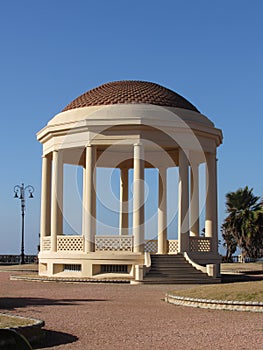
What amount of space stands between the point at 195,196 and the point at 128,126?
6.99 m

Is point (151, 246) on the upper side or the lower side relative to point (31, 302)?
upper

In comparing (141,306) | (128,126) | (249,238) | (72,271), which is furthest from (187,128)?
(249,238)

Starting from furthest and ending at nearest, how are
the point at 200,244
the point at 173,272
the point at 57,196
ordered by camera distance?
the point at 57,196
the point at 200,244
the point at 173,272

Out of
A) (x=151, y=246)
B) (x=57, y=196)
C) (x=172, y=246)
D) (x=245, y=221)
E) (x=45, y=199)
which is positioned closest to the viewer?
(x=57, y=196)

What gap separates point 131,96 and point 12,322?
940 inches

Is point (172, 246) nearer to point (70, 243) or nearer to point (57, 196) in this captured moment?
point (70, 243)

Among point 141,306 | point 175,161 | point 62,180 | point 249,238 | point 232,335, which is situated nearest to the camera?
point 232,335

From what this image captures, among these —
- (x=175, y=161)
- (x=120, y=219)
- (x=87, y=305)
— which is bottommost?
(x=87, y=305)

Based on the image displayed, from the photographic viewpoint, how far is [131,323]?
47.0 ft

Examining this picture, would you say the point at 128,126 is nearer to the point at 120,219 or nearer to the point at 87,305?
the point at 120,219

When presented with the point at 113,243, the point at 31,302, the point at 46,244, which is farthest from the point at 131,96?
the point at 31,302

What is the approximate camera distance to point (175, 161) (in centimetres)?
3953

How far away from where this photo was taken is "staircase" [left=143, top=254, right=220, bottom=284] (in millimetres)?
28844

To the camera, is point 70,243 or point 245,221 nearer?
point 70,243
